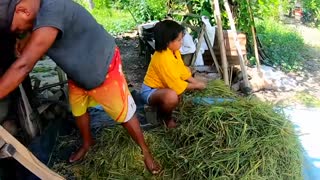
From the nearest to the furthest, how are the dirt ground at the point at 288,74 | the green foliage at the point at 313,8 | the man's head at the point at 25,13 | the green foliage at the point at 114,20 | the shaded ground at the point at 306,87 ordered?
the man's head at the point at 25,13
the shaded ground at the point at 306,87
the dirt ground at the point at 288,74
the green foliage at the point at 114,20
the green foliage at the point at 313,8

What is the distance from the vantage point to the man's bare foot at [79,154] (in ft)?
8.26

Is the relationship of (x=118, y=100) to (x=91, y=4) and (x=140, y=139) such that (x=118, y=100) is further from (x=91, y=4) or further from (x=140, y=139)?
(x=91, y=4)

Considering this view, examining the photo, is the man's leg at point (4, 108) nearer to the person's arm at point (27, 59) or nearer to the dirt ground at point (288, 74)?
the person's arm at point (27, 59)

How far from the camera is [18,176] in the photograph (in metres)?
2.22

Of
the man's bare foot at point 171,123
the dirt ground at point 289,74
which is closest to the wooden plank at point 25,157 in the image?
the man's bare foot at point 171,123

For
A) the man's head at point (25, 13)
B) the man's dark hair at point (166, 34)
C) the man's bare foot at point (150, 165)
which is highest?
the man's head at point (25, 13)

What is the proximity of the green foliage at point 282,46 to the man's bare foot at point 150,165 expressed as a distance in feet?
14.6

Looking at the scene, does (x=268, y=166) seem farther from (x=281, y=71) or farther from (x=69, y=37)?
(x=281, y=71)

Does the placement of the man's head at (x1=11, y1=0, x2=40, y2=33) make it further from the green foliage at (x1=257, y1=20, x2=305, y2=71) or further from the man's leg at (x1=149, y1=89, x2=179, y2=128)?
the green foliage at (x1=257, y1=20, x2=305, y2=71)

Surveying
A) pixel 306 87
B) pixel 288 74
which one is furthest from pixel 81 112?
pixel 288 74

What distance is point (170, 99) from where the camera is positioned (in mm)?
2766

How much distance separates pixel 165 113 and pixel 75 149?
2.46ft

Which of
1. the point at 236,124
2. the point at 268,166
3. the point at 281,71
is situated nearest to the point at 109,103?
the point at 236,124

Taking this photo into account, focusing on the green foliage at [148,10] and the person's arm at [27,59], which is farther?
the green foliage at [148,10]
